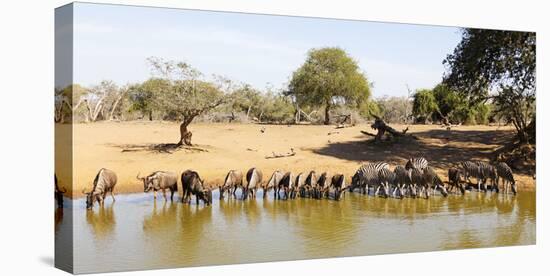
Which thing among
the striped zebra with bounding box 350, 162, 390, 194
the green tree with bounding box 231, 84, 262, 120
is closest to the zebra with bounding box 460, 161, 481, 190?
the striped zebra with bounding box 350, 162, 390, 194

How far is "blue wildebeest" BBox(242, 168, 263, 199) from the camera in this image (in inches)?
507

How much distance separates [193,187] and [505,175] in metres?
5.23

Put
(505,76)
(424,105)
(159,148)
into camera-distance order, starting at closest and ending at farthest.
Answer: (159,148), (424,105), (505,76)

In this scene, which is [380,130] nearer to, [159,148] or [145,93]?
[159,148]

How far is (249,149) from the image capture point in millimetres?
12961

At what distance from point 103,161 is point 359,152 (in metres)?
3.95

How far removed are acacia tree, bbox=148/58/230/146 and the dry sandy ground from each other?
0.16 m

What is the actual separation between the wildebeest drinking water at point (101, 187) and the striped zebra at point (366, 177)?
3.61 m

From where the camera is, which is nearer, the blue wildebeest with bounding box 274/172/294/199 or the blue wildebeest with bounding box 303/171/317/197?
the blue wildebeest with bounding box 274/172/294/199

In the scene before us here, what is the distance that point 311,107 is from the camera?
547 inches

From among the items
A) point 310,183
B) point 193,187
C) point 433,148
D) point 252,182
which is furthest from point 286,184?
point 433,148

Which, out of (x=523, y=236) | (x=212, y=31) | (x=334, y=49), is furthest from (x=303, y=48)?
(x=523, y=236)

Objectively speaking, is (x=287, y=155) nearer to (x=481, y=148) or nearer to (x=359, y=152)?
(x=359, y=152)

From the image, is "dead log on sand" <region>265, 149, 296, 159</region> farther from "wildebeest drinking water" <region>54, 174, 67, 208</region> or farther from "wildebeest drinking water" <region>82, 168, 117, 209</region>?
"wildebeest drinking water" <region>54, 174, 67, 208</region>
